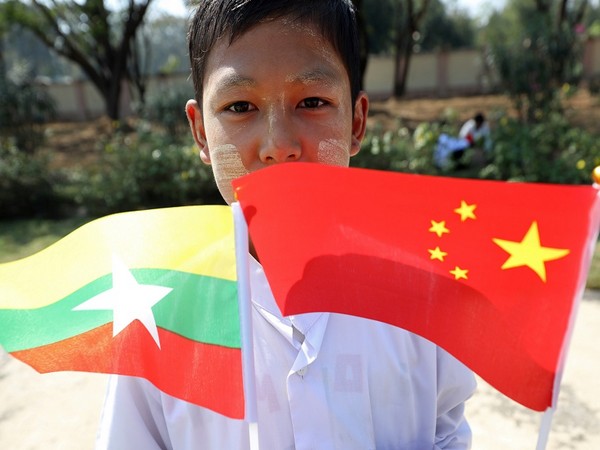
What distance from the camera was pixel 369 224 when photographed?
0.82m

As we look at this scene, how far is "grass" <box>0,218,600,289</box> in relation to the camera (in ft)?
18.1

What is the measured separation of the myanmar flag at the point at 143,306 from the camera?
83cm

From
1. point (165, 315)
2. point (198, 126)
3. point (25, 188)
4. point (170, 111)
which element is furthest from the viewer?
point (170, 111)

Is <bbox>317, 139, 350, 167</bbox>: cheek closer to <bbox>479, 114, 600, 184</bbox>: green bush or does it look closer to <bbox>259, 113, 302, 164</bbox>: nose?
<bbox>259, 113, 302, 164</bbox>: nose

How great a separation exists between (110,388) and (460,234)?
74 cm

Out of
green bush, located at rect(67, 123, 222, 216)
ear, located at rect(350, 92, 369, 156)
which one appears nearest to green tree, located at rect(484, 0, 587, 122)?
green bush, located at rect(67, 123, 222, 216)

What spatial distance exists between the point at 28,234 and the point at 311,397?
6.12 meters

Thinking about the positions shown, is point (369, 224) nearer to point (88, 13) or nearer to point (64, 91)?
point (88, 13)

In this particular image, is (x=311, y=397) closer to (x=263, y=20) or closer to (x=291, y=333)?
(x=291, y=333)

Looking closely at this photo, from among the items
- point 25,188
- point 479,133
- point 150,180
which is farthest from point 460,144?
point 25,188

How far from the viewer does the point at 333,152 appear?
3.28ft

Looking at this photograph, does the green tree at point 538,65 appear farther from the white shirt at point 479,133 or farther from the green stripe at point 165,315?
the green stripe at point 165,315

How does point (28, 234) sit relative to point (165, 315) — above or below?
below

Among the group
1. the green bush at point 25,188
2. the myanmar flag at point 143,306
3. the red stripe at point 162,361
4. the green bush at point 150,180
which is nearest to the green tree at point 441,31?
the green bush at point 150,180
